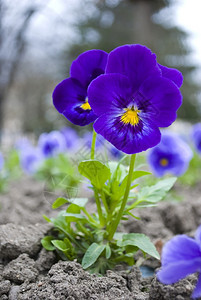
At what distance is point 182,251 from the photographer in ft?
2.66

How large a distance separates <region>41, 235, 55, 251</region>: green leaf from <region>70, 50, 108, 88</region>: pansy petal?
0.66m

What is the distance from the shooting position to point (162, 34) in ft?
58.2

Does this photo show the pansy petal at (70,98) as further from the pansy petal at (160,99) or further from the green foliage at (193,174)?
the green foliage at (193,174)

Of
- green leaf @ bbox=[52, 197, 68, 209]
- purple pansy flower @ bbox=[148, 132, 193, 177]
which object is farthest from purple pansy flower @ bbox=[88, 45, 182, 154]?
purple pansy flower @ bbox=[148, 132, 193, 177]

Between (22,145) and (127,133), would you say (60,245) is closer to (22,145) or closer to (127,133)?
(127,133)

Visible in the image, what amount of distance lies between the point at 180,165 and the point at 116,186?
1682 mm

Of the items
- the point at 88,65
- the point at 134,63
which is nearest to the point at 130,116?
the point at 134,63

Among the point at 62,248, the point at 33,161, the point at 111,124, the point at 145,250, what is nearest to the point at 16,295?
the point at 62,248

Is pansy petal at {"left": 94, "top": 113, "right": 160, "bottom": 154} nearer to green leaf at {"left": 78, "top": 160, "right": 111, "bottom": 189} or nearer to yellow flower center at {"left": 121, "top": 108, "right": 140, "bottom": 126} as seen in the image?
yellow flower center at {"left": 121, "top": 108, "right": 140, "bottom": 126}

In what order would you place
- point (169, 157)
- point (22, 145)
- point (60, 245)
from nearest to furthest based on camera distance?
point (60, 245) → point (169, 157) → point (22, 145)

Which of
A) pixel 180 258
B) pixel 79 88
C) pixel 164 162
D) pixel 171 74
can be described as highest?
pixel 171 74

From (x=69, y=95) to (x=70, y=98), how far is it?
0.01 meters

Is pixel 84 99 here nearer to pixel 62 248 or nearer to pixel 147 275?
pixel 62 248

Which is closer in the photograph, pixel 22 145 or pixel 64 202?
pixel 64 202
